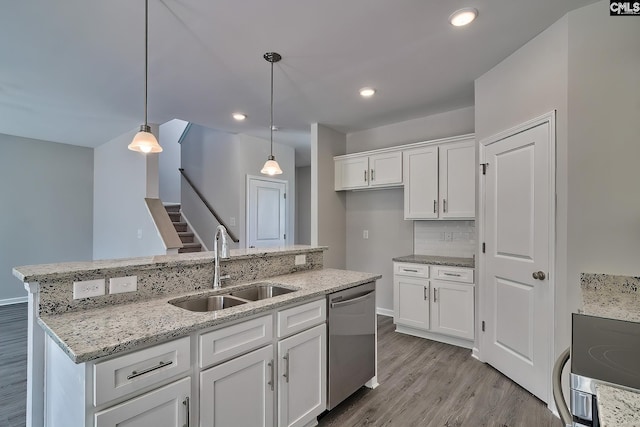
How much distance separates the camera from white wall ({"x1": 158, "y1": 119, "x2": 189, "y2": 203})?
22.9 feet

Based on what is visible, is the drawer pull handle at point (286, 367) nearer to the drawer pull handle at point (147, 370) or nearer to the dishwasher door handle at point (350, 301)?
the dishwasher door handle at point (350, 301)

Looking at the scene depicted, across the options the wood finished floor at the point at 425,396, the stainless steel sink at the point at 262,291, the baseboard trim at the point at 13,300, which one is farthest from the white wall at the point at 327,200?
the baseboard trim at the point at 13,300

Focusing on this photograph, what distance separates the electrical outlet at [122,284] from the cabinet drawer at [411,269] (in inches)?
112

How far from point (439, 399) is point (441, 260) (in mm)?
1541

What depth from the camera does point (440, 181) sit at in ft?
12.0

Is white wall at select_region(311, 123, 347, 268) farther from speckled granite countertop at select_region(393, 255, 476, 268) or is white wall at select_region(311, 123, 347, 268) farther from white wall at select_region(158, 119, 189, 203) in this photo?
white wall at select_region(158, 119, 189, 203)

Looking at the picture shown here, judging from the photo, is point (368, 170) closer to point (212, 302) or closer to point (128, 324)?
point (212, 302)

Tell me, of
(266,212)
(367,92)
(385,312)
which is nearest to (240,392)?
(367,92)

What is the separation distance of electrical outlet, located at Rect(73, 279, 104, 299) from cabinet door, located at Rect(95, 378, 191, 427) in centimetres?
70

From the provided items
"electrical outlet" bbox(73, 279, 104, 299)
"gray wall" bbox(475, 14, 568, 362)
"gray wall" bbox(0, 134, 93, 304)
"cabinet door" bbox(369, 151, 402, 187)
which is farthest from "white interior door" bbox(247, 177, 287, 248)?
"gray wall" bbox(475, 14, 568, 362)

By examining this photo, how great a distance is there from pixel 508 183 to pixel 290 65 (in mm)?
2145

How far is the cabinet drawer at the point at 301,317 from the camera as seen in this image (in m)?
1.83

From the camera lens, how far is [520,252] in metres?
2.51

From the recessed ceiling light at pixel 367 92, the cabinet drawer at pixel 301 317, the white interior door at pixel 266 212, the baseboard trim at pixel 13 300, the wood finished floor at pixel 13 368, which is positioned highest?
the recessed ceiling light at pixel 367 92
